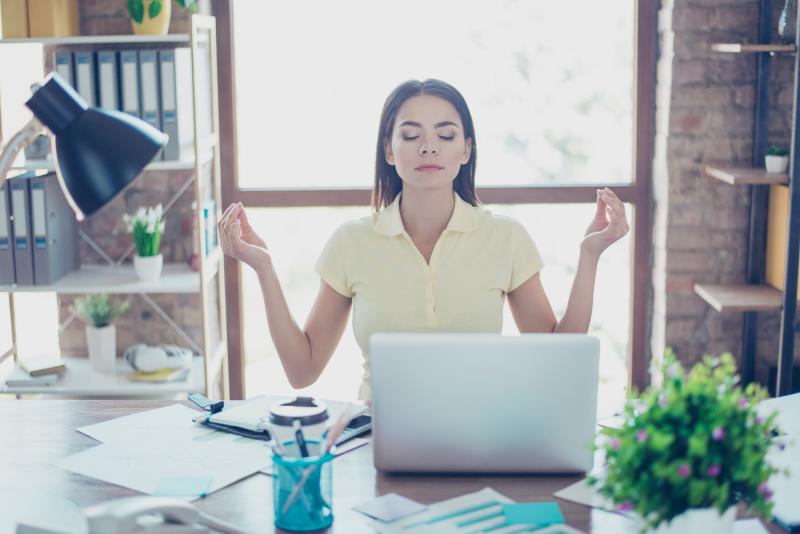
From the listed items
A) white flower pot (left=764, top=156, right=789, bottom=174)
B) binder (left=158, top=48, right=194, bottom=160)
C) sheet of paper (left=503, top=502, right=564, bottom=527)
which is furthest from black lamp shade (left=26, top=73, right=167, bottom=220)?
white flower pot (left=764, top=156, right=789, bottom=174)

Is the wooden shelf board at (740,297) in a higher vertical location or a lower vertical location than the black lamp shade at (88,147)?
lower

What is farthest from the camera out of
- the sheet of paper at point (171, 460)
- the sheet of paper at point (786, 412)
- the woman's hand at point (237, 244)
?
the woman's hand at point (237, 244)

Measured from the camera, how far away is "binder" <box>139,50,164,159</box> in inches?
118

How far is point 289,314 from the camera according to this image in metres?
2.05

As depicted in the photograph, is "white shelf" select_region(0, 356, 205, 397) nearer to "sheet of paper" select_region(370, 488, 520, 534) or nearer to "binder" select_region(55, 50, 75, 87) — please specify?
"binder" select_region(55, 50, 75, 87)

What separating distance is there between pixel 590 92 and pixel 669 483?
238cm

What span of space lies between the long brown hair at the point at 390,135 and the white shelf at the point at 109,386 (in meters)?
1.12

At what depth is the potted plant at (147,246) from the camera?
9.89 feet

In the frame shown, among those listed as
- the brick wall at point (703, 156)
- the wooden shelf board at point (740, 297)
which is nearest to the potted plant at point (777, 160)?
the brick wall at point (703, 156)

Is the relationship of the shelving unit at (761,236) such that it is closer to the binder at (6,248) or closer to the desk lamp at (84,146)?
the desk lamp at (84,146)

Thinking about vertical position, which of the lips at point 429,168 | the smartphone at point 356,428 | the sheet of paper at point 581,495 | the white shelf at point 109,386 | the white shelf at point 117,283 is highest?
the lips at point 429,168

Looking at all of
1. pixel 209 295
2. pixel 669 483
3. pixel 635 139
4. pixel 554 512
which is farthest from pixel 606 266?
pixel 669 483

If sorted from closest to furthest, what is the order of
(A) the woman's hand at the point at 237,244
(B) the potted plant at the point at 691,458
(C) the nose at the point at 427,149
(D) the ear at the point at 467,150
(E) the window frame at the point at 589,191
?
(B) the potted plant at the point at 691,458 < (A) the woman's hand at the point at 237,244 < (C) the nose at the point at 427,149 < (D) the ear at the point at 467,150 < (E) the window frame at the point at 589,191

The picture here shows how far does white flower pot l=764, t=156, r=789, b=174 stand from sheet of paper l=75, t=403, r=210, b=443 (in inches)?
75.2
